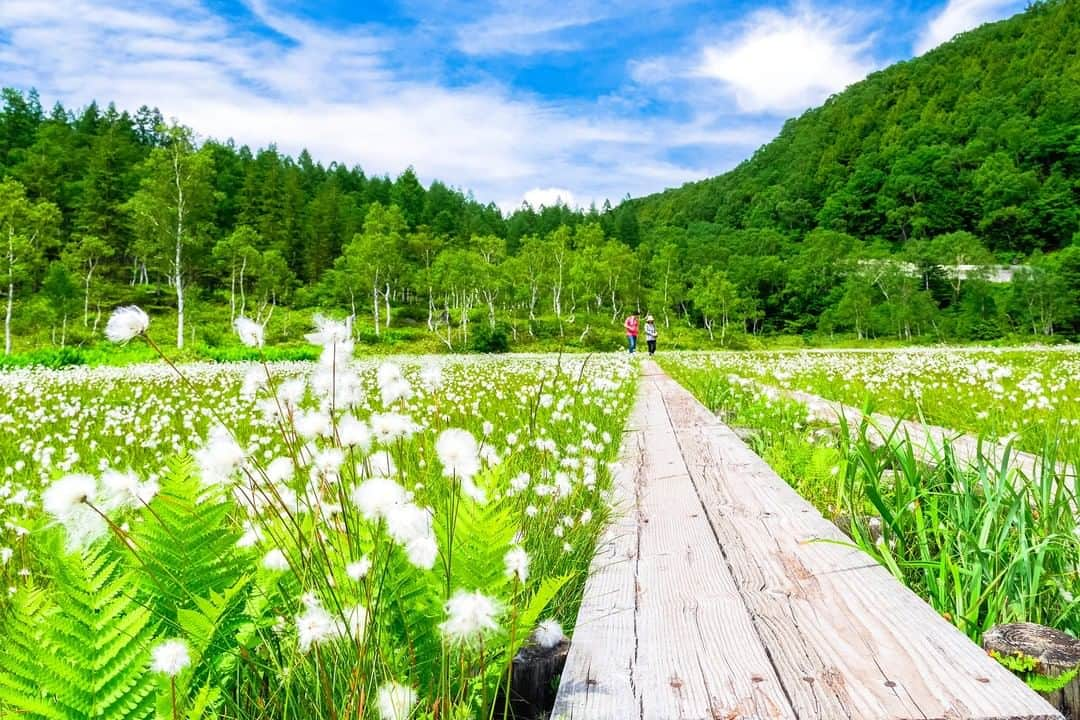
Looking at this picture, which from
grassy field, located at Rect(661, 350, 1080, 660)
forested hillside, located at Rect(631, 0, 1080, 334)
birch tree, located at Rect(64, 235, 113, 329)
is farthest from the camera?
forested hillside, located at Rect(631, 0, 1080, 334)

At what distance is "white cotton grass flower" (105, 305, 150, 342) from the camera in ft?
5.16

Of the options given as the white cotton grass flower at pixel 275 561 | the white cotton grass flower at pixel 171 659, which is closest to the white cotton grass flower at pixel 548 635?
the white cotton grass flower at pixel 275 561

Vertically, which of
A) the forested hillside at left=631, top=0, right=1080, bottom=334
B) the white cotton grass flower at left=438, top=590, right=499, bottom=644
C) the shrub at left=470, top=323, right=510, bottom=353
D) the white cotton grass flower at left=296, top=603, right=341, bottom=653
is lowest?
the shrub at left=470, top=323, right=510, bottom=353

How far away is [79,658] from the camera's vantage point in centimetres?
139

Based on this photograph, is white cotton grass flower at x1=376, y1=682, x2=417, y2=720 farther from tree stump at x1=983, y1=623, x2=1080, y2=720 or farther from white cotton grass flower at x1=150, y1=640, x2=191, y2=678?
tree stump at x1=983, y1=623, x2=1080, y2=720

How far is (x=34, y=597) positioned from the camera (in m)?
1.62

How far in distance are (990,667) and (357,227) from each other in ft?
306

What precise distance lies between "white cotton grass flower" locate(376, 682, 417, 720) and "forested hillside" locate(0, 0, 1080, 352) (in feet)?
124

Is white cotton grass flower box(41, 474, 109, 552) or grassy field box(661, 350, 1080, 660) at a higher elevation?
white cotton grass flower box(41, 474, 109, 552)

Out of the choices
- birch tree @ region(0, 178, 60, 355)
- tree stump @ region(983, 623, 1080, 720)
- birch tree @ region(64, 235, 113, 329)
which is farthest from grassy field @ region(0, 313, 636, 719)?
birch tree @ region(64, 235, 113, 329)

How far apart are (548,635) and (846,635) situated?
88 cm

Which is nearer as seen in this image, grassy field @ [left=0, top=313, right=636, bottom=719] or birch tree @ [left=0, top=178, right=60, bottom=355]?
grassy field @ [left=0, top=313, right=636, bottom=719]

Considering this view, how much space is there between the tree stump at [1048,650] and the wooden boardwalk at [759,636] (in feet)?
0.51

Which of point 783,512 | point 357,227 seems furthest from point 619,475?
point 357,227
